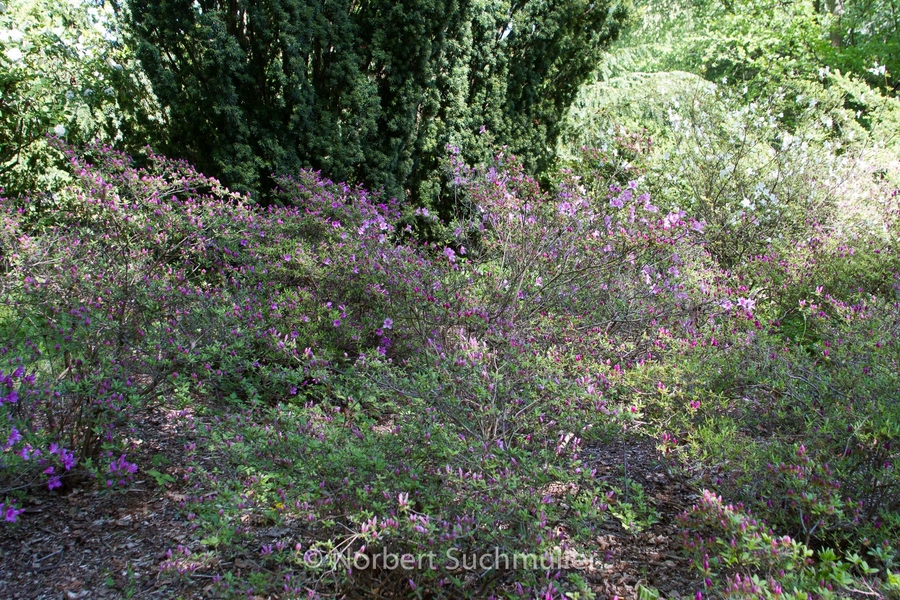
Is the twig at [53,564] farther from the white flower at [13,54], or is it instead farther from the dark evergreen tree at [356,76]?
the white flower at [13,54]

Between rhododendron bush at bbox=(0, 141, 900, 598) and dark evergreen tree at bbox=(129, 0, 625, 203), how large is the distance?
58cm

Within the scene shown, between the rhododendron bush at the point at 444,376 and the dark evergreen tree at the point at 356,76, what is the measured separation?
0.58 meters

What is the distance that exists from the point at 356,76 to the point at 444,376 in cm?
368

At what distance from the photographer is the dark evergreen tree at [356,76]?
469 cm

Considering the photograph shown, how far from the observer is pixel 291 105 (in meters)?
5.02

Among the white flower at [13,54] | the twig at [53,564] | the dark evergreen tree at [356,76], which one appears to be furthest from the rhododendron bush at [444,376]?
the white flower at [13,54]

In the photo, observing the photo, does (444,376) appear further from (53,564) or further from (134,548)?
(53,564)

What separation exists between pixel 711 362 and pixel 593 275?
45.7 inches

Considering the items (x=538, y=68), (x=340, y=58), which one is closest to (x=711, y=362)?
(x=340, y=58)

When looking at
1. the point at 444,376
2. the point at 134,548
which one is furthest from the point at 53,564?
the point at 444,376

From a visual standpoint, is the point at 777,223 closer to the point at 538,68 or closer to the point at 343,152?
the point at 538,68

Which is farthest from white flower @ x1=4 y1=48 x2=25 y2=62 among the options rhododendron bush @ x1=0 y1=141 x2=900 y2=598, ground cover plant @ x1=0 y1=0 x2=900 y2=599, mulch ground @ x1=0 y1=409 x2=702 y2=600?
mulch ground @ x1=0 y1=409 x2=702 y2=600

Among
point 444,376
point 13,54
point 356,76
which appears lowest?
point 444,376

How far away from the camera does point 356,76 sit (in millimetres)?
5258
